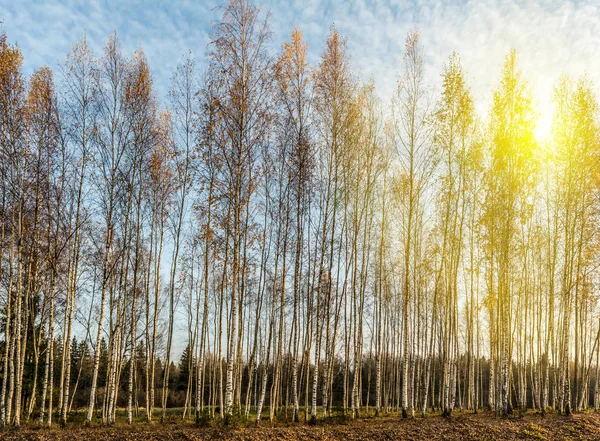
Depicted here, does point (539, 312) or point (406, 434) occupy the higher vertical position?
point (539, 312)

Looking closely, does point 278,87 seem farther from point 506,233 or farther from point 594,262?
point 594,262

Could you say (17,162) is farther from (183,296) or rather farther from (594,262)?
(594,262)

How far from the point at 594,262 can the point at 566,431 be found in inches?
377

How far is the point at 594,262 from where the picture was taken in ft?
63.7

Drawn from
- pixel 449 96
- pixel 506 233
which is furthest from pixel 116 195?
pixel 506 233

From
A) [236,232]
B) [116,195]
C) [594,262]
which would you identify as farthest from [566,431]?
[116,195]

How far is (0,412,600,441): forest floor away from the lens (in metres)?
10.5

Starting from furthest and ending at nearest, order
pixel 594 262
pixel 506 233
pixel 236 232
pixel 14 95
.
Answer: pixel 594 262 → pixel 506 233 → pixel 14 95 → pixel 236 232

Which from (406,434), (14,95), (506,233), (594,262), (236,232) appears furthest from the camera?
(594,262)

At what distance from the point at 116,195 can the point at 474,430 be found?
14047 millimetres

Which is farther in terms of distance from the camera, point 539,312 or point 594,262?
point 539,312

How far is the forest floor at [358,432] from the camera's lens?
10461 mm

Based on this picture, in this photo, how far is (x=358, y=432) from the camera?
38.6 feet

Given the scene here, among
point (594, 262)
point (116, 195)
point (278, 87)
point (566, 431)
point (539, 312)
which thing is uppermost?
point (278, 87)
